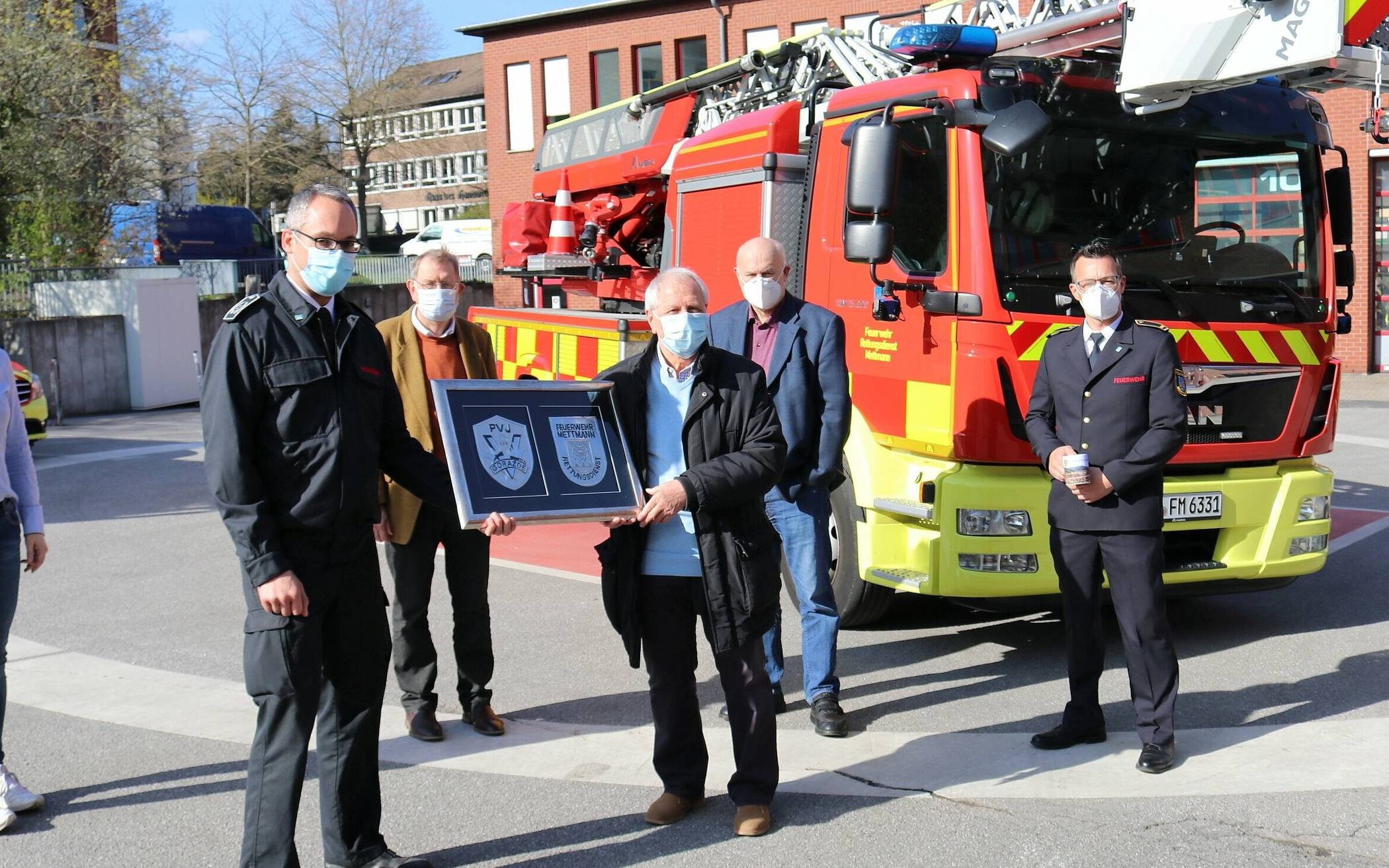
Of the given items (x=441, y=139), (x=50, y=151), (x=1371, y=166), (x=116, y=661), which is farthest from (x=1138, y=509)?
(x=441, y=139)

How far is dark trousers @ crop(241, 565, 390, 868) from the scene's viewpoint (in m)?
3.75

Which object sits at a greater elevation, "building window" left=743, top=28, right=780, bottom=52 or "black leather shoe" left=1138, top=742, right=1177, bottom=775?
"building window" left=743, top=28, right=780, bottom=52

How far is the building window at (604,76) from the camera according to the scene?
35.1 m

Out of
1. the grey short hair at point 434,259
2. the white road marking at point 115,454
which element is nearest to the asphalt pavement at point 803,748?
the grey short hair at point 434,259

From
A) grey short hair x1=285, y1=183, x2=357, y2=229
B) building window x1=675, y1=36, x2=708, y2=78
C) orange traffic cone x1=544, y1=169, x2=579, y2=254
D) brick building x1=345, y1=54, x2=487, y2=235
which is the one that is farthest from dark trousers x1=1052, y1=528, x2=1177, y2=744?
brick building x1=345, y1=54, x2=487, y2=235

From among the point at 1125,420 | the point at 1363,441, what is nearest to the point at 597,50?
the point at 1363,441

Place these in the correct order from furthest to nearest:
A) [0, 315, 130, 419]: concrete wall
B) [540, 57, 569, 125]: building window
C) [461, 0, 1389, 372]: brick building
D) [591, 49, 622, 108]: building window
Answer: [540, 57, 569, 125]: building window < [591, 49, 622, 108]: building window < [461, 0, 1389, 372]: brick building < [0, 315, 130, 419]: concrete wall

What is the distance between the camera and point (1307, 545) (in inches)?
257

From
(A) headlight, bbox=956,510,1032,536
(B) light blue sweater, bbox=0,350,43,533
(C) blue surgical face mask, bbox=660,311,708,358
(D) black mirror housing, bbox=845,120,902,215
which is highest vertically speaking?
(D) black mirror housing, bbox=845,120,902,215

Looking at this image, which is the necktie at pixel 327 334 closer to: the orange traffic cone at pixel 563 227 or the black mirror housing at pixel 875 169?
the black mirror housing at pixel 875 169

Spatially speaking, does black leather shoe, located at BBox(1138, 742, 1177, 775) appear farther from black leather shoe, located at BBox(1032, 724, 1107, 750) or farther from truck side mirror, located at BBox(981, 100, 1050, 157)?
truck side mirror, located at BBox(981, 100, 1050, 157)

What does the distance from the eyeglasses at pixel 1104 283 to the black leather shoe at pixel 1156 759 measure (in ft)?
5.41

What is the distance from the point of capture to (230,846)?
4.38m

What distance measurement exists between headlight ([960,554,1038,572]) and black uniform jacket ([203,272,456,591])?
2.97 metres
